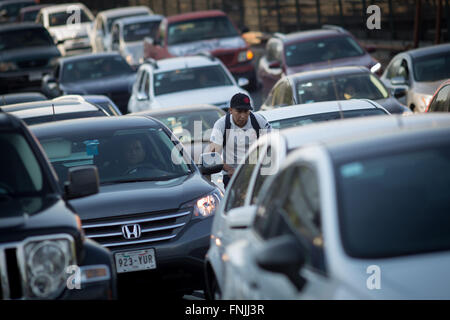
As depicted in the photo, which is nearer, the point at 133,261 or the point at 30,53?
the point at 133,261

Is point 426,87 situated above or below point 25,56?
above

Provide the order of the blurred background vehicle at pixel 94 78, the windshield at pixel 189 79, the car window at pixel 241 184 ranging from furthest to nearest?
the blurred background vehicle at pixel 94 78
the windshield at pixel 189 79
the car window at pixel 241 184

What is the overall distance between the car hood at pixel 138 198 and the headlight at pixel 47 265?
2.99 m

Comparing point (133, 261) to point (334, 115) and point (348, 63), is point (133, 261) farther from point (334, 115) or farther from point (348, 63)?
point (348, 63)

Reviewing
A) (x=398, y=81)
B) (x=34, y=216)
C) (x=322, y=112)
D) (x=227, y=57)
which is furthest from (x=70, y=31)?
(x=34, y=216)


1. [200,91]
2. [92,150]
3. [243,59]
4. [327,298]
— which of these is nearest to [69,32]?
[243,59]

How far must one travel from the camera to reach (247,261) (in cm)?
559

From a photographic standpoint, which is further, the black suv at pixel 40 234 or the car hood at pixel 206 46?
the car hood at pixel 206 46

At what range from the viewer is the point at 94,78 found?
2447cm

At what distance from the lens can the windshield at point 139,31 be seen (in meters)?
33.7

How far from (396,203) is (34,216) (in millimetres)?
2165

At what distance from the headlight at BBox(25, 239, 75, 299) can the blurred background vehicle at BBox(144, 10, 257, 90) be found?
66.2 feet

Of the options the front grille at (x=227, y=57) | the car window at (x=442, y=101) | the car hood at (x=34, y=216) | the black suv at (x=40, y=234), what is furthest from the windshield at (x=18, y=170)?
the front grille at (x=227, y=57)

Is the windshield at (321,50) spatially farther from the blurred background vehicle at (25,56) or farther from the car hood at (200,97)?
the blurred background vehicle at (25,56)
